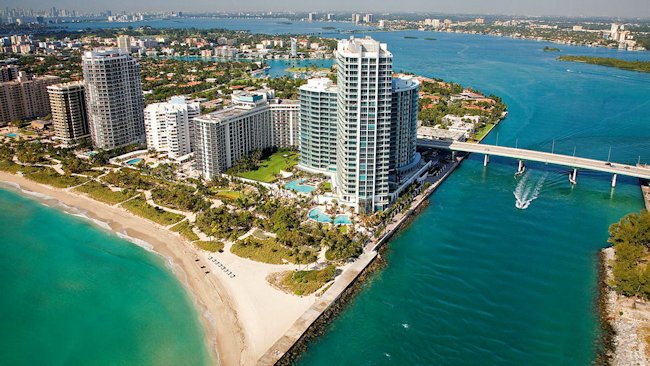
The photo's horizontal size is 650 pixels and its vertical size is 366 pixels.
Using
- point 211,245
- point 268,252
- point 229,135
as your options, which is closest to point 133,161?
point 229,135

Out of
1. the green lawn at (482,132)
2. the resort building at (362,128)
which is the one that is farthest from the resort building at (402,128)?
the green lawn at (482,132)

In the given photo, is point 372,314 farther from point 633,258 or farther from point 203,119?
point 203,119

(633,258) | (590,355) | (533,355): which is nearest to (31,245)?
(533,355)

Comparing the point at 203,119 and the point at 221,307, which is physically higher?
the point at 203,119

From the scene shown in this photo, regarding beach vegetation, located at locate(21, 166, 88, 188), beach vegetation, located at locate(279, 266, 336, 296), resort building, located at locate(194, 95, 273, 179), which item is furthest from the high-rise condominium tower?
beach vegetation, located at locate(21, 166, 88, 188)

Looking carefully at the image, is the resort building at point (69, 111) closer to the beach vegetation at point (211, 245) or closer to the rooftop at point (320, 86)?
the rooftop at point (320, 86)
